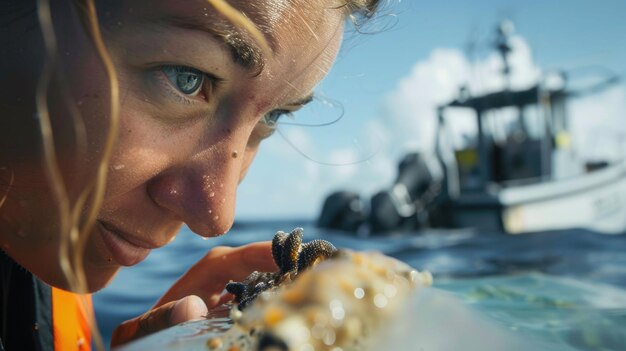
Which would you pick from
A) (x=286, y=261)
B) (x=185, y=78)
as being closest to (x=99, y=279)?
(x=286, y=261)

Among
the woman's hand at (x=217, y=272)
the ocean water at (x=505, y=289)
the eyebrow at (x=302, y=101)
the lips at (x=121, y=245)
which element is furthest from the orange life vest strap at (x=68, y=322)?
the ocean water at (x=505, y=289)

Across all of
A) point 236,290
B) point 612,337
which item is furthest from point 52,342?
point 612,337

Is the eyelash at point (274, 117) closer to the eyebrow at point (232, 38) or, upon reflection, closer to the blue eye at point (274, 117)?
the blue eye at point (274, 117)

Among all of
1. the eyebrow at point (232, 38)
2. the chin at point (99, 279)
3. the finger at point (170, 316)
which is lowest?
the finger at point (170, 316)

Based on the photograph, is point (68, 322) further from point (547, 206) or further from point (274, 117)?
point (547, 206)

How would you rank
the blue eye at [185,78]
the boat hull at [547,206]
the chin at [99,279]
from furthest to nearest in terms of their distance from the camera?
the boat hull at [547,206], the chin at [99,279], the blue eye at [185,78]

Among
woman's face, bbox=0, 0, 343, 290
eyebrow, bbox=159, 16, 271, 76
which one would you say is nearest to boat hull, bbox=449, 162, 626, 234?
woman's face, bbox=0, 0, 343, 290
